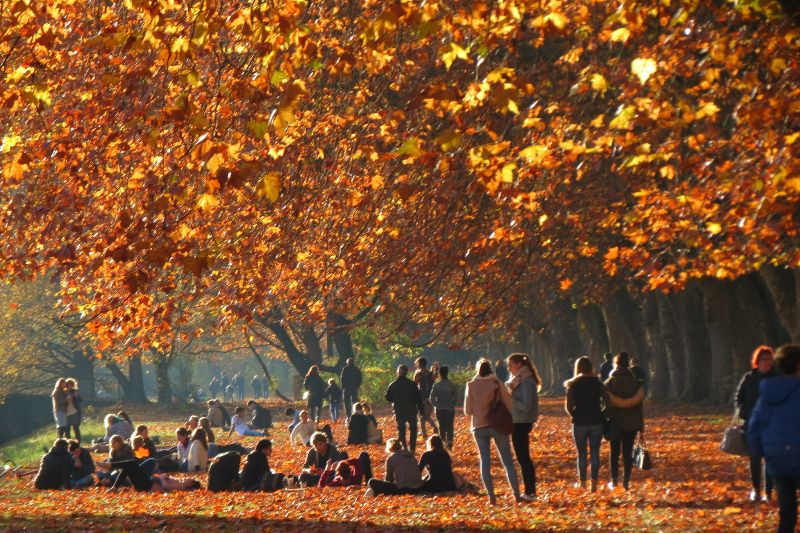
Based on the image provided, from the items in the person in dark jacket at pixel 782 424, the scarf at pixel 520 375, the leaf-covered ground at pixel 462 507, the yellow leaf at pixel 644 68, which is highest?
the yellow leaf at pixel 644 68

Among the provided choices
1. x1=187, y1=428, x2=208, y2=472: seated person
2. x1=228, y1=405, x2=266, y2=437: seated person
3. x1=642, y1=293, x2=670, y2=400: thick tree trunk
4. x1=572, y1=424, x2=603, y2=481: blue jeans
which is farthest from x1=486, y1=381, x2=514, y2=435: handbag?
x1=642, y1=293, x2=670, y2=400: thick tree trunk

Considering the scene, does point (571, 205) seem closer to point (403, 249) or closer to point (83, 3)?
point (403, 249)

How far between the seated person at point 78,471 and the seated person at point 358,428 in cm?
677

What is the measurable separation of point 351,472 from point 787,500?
1047 cm

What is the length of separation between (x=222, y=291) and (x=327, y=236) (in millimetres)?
2109

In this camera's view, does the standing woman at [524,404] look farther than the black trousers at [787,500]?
Yes

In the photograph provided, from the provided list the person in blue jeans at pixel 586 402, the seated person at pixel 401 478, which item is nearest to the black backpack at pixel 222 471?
the seated person at pixel 401 478

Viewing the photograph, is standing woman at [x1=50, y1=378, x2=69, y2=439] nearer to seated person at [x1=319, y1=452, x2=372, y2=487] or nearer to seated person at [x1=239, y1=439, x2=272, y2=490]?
seated person at [x1=239, y1=439, x2=272, y2=490]

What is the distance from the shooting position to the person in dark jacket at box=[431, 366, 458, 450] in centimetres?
2284

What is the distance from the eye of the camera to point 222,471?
19578 millimetres

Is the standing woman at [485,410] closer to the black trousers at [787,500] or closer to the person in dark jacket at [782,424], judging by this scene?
the black trousers at [787,500]

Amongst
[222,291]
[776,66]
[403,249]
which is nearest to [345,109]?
[403,249]

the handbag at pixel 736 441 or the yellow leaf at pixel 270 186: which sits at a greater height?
the yellow leaf at pixel 270 186

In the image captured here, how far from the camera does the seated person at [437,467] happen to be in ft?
56.9
